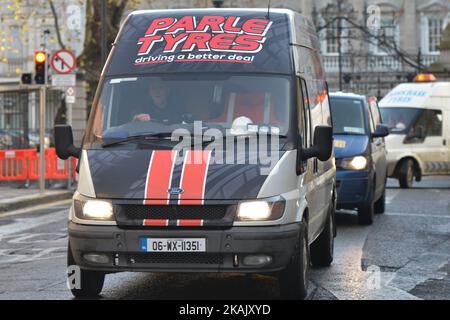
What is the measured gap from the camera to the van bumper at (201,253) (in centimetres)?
790

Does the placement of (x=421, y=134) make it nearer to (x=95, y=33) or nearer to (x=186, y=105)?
(x=95, y=33)

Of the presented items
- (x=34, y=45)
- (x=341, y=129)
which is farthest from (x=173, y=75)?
(x=34, y=45)

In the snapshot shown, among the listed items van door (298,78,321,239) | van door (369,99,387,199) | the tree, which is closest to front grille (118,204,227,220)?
van door (298,78,321,239)

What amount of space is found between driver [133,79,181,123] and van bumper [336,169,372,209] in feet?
21.6

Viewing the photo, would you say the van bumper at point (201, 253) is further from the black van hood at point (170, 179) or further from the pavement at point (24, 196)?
the pavement at point (24, 196)

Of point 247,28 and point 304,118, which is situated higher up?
point 247,28

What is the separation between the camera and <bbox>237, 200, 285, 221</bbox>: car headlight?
26.1ft

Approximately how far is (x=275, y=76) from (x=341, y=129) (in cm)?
702

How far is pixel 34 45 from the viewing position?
232 ft

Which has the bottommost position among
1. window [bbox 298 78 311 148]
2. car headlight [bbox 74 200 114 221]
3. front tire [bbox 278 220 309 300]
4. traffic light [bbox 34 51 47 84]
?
front tire [bbox 278 220 309 300]

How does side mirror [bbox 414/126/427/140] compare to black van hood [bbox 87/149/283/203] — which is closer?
black van hood [bbox 87/149/283/203]

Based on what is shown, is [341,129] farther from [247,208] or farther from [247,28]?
[247,208]

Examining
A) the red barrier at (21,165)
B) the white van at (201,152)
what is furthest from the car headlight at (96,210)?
the red barrier at (21,165)

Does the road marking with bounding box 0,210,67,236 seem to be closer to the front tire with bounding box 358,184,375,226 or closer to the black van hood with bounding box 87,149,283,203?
the front tire with bounding box 358,184,375,226
